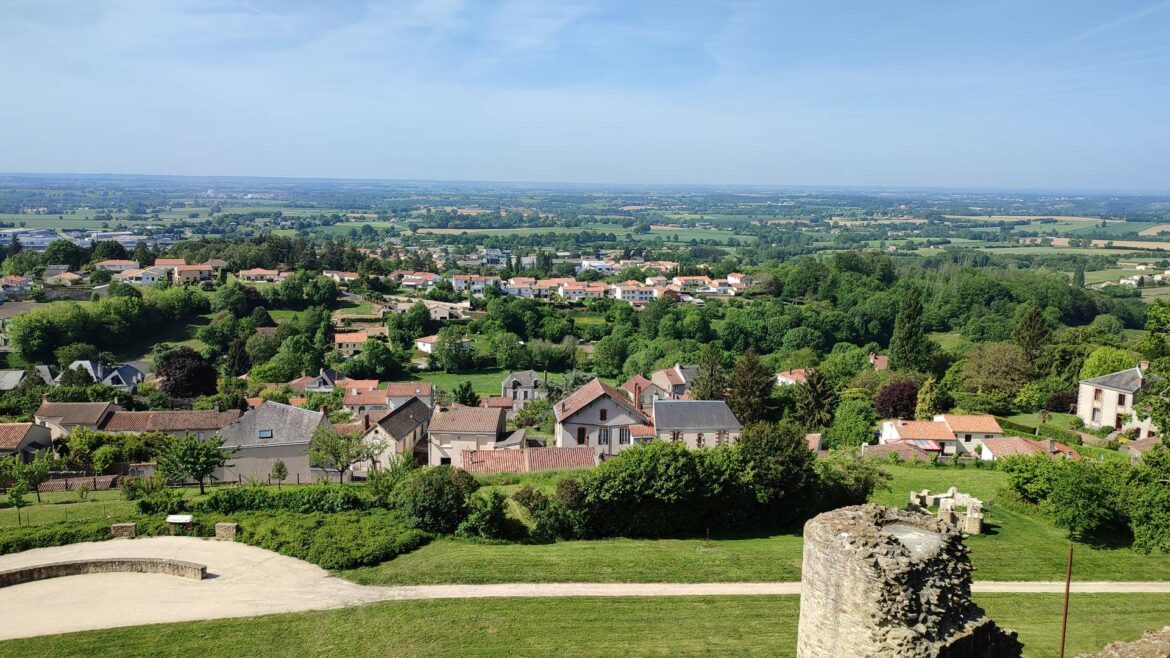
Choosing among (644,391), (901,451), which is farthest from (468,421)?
(901,451)

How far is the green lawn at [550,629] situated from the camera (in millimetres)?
17312

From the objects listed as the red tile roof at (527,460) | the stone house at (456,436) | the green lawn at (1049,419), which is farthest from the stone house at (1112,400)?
the stone house at (456,436)

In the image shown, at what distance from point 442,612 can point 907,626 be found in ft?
39.0

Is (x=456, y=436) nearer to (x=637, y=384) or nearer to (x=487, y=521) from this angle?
(x=487, y=521)

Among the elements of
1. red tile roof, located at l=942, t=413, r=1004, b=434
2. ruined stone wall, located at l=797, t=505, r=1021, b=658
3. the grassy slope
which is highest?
ruined stone wall, located at l=797, t=505, r=1021, b=658

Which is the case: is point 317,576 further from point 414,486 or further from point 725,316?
point 725,316

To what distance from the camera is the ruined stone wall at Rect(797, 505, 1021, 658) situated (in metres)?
10.4

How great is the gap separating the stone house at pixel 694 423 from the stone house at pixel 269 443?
55.8 ft

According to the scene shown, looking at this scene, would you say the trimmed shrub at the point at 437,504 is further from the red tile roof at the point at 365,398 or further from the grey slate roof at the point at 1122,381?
the grey slate roof at the point at 1122,381

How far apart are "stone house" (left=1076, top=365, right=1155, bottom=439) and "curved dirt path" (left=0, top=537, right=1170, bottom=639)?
2514cm

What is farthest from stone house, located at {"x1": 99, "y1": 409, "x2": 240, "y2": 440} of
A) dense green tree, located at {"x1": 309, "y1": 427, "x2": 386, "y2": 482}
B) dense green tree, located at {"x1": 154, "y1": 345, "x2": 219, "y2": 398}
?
dense green tree, located at {"x1": 154, "y1": 345, "x2": 219, "y2": 398}

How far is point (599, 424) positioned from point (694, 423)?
516 centimetres

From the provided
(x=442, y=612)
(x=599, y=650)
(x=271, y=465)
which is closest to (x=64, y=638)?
(x=442, y=612)

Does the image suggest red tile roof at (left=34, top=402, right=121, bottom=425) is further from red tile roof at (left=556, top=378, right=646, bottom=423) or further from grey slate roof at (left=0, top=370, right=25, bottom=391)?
red tile roof at (left=556, top=378, right=646, bottom=423)
